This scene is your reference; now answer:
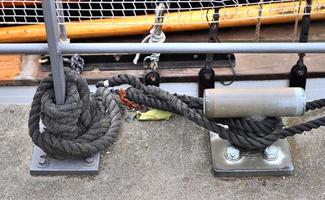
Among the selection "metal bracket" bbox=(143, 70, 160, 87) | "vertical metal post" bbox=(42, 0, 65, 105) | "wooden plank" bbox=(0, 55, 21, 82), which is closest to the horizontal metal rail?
"vertical metal post" bbox=(42, 0, 65, 105)

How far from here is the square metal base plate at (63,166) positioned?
64.2 inches

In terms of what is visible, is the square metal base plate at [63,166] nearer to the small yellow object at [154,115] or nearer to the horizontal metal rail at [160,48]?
the small yellow object at [154,115]

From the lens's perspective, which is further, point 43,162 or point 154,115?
point 154,115

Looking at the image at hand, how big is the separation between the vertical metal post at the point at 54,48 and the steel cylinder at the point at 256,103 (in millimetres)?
391

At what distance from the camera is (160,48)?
1504 mm

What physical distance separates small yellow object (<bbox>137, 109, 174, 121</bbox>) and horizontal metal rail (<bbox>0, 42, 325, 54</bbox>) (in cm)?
35

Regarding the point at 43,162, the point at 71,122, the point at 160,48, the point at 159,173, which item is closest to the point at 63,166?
the point at 43,162

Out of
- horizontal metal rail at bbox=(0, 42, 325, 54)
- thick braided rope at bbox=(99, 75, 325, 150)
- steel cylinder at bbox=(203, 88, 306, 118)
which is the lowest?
thick braided rope at bbox=(99, 75, 325, 150)

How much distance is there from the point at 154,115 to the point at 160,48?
1.21 feet

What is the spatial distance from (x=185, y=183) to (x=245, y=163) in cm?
18

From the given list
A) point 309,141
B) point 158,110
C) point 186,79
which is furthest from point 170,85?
point 309,141

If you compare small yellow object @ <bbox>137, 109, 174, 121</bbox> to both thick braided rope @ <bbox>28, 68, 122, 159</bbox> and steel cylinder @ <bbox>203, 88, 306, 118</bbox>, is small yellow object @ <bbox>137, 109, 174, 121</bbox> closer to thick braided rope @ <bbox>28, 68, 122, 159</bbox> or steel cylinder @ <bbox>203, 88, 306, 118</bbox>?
thick braided rope @ <bbox>28, 68, 122, 159</bbox>

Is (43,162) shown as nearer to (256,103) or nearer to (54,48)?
(54,48)

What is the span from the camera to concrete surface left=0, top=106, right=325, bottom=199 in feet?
5.16
